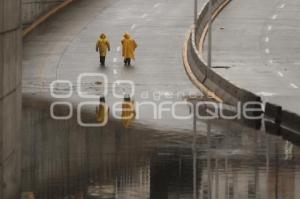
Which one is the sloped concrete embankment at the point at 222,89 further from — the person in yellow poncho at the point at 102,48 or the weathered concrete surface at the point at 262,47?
the person in yellow poncho at the point at 102,48

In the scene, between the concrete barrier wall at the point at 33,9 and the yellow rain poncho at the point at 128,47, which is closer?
the yellow rain poncho at the point at 128,47

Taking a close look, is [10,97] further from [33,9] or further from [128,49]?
[33,9]

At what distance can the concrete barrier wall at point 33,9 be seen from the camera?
2233 inches

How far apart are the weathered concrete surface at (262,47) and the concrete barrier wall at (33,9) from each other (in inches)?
403

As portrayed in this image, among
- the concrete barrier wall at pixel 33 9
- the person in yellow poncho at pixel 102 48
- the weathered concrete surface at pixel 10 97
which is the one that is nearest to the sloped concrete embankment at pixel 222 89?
the person in yellow poncho at pixel 102 48

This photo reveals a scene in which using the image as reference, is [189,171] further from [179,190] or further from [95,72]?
[95,72]

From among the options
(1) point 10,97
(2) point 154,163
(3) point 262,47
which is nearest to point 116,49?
(3) point 262,47

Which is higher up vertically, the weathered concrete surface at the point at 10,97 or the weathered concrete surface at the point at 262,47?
the weathered concrete surface at the point at 262,47

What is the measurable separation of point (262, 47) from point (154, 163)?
33816 millimetres

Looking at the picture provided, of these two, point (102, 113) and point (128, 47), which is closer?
point (102, 113)

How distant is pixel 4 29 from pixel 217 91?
2329 cm

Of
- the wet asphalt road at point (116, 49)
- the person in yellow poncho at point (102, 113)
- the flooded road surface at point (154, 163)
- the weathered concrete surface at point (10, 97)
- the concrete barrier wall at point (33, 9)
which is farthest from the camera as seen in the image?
the concrete barrier wall at point (33, 9)

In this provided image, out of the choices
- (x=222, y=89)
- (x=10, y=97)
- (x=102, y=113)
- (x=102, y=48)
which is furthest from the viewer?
(x=102, y=48)

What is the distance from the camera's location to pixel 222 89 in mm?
39562
